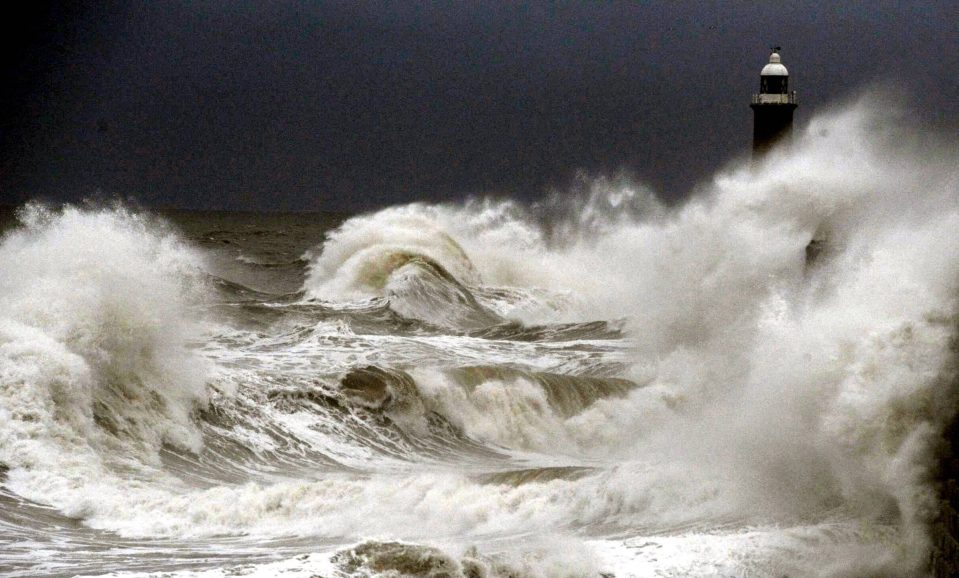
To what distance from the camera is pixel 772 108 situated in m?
33.1

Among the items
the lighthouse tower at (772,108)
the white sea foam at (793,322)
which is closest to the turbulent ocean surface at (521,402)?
the white sea foam at (793,322)

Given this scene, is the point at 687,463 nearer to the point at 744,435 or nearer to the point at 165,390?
the point at 744,435

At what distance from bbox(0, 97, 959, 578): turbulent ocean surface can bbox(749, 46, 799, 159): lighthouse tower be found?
2.78m

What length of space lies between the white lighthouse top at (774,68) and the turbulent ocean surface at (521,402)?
4480 mm

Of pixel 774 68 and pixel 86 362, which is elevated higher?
pixel 774 68

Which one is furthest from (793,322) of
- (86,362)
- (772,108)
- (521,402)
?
(772,108)

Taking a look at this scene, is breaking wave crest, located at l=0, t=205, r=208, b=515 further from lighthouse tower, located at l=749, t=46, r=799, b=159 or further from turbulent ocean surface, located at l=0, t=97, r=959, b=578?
lighthouse tower, located at l=749, t=46, r=799, b=159

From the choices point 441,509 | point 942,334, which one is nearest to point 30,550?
point 441,509

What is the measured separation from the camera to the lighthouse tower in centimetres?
3256

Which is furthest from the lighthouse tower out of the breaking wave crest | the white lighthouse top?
the breaking wave crest

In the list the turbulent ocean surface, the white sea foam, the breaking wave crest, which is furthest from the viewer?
the breaking wave crest

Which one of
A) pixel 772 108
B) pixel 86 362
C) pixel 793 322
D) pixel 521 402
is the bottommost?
pixel 521 402

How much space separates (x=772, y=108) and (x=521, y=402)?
14.2 meters

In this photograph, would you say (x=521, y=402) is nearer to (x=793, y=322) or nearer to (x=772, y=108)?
(x=793, y=322)
